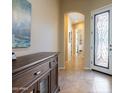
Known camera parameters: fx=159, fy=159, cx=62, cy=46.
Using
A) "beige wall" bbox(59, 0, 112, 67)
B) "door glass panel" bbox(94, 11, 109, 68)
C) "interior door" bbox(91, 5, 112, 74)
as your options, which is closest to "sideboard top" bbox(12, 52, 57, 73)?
"interior door" bbox(91, 5, 112, 74)

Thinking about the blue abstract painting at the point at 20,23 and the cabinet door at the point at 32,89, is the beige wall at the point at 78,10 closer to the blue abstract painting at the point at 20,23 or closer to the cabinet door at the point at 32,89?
the blue abstract painting at the point at 20,23

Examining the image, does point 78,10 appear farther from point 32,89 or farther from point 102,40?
point 32,89

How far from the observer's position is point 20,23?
267 centimetres

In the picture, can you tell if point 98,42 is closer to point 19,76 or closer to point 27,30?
point 27,30

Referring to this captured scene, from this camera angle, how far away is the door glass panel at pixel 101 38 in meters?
6.00

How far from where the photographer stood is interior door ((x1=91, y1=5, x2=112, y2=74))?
5.77 meters

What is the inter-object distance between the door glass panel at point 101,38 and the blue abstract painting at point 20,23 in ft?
12.1

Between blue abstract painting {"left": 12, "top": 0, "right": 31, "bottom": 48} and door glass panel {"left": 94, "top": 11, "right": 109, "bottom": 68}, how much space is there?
3.70m

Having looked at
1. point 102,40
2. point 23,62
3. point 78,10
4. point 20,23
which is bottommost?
point 23,62

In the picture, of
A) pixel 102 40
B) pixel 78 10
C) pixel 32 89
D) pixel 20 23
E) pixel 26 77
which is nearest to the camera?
pixel 26 77

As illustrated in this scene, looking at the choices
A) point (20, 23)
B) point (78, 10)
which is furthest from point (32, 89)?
point (78, 10)

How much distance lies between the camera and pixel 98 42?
6520 millimetres

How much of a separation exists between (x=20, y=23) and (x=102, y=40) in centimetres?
427
